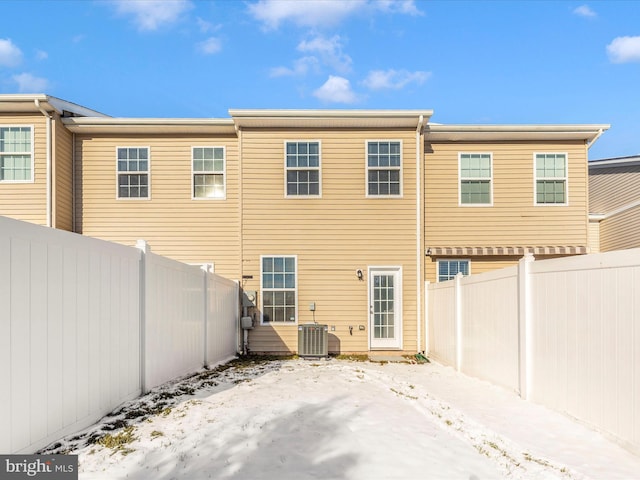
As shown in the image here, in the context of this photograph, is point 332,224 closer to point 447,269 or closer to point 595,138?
point 447,269

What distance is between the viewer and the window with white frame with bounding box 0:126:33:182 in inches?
394

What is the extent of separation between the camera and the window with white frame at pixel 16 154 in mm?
10008

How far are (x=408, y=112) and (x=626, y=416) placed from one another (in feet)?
25.5

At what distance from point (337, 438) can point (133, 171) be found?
887 cm

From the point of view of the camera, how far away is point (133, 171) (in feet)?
34.7

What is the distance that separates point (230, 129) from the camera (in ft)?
34.7

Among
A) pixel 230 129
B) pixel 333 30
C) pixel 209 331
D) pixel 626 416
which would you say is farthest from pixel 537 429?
pixel 333 30

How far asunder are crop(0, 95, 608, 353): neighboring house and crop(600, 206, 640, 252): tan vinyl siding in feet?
9.06

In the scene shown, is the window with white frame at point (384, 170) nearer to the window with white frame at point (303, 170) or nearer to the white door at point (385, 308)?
the window with white frame at point (303, 170)

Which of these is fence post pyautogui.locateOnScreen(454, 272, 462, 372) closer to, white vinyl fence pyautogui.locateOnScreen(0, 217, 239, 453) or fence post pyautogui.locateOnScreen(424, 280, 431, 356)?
fence post pyautogui.locateOnScreen(424, 280, 431, 356)

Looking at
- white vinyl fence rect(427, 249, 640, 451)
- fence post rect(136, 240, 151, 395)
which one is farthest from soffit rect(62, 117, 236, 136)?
white vinyl fence rect(427, 249, 640, 451)

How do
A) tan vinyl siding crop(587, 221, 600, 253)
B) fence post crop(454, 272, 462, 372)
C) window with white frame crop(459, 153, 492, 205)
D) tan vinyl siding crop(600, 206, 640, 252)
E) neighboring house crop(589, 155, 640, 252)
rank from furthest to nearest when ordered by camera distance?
tan vinyl siding crop(587, 221, 600, 253), neighboring house crop(589, 155, 640, 252), tan vinyl siding crop(600, 206, 640, 252), window with white frame crop(459, 153, 492, 205), fence post crop(454, 272, 462, 372)

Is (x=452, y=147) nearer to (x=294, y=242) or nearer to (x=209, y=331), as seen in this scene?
(x=294, y=242)

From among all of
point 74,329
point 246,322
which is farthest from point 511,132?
point 74,329
